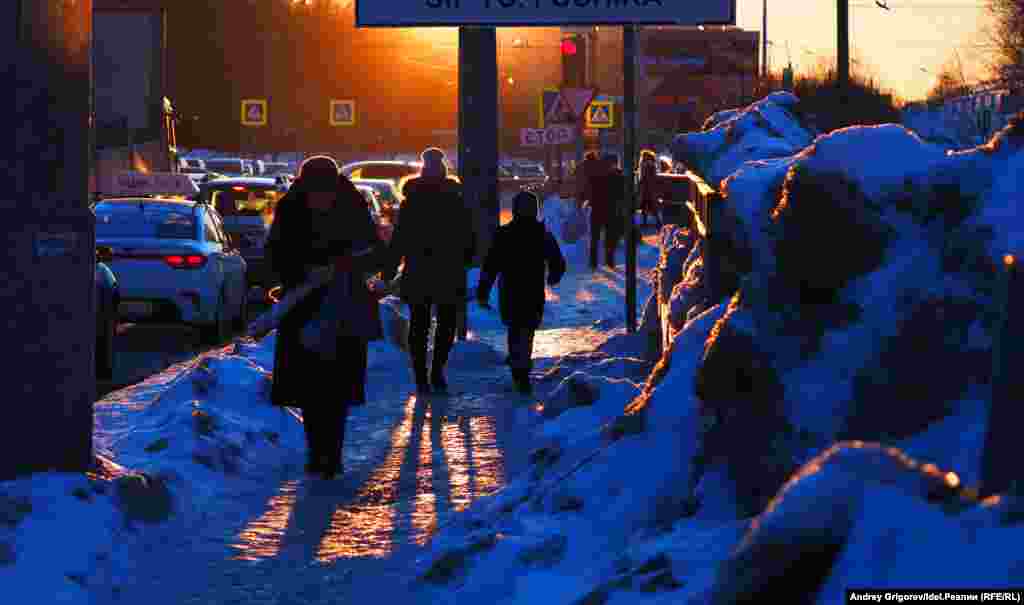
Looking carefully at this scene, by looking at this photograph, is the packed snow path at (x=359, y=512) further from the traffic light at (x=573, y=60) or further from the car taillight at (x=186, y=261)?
the traffic light at (x=573, y=60)

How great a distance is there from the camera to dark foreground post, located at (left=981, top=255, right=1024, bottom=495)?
3613 millimetres

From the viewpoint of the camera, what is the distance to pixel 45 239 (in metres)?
7.60

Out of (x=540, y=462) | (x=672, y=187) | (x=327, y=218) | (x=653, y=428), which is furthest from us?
(x=672, y=187)

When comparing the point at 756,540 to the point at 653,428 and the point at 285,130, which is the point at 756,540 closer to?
the point at 653,428

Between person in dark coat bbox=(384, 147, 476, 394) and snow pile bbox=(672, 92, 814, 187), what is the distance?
227 cm

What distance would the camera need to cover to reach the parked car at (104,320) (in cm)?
1477

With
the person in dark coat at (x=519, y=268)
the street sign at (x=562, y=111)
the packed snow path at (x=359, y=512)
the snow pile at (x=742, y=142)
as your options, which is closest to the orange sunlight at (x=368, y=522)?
the packed snow path at (x=359, y=512)

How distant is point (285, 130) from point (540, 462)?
91.0 metres

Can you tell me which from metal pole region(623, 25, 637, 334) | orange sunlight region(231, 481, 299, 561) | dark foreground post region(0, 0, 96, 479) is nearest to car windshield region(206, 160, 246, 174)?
metal pole region(623, 25, 637, 334)

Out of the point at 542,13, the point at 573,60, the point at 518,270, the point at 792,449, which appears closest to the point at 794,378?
the point at 792,449

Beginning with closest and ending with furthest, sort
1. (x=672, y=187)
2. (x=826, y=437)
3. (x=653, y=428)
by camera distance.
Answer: (x=826, y=437), (x=653, y=428), (x=672, y=187)

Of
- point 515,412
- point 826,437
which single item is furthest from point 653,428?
point 515,412

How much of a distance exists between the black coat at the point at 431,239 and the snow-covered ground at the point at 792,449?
4.91m

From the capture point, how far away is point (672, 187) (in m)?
13.8
